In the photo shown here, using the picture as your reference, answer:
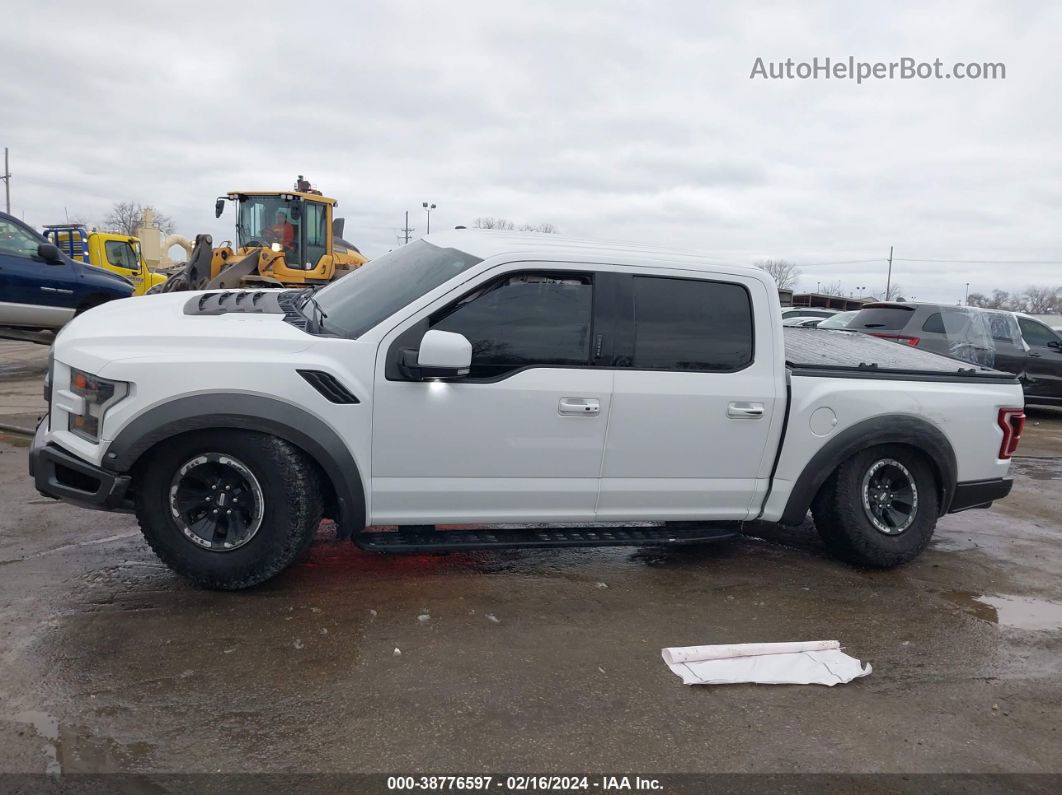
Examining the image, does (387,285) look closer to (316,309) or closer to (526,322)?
(316,309)

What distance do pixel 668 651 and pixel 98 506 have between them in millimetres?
2709

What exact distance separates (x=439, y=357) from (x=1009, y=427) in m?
3.71

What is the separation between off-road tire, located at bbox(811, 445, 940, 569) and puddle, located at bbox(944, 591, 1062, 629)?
0.38 m

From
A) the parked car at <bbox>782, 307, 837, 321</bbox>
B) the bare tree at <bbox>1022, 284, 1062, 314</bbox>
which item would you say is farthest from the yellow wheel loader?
the bare tree at <bbox>1022, 284, 1062, 314</bbox>

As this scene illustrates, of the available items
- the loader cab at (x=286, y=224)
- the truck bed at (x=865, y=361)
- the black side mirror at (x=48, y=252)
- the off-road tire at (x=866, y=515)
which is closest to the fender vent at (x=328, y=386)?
the truck bed at (x=865, y=361)

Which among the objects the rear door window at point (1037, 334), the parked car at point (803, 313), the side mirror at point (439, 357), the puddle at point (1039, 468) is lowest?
the puddle at point (1039, 468)

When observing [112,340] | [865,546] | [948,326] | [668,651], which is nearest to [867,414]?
[865,546]

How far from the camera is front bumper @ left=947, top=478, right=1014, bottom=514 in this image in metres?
5.05

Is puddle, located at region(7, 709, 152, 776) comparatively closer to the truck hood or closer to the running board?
the running board

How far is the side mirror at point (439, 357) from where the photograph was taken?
3764 millimetres

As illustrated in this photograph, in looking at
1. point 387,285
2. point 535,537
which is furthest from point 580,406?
point 387,285

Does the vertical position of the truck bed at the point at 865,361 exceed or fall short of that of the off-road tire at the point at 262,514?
it exceeds it

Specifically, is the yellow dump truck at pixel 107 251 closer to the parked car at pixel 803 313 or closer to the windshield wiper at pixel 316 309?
the parked car at pixel 803 313

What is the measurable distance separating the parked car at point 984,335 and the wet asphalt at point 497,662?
6.87 m
